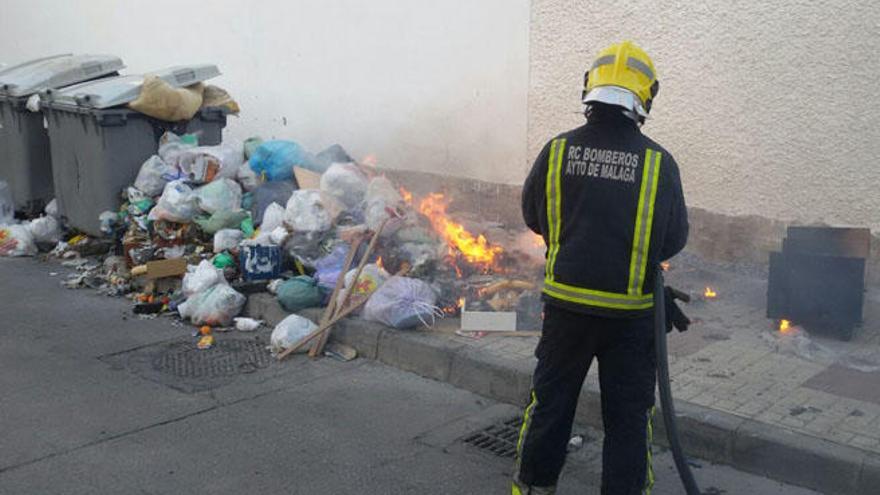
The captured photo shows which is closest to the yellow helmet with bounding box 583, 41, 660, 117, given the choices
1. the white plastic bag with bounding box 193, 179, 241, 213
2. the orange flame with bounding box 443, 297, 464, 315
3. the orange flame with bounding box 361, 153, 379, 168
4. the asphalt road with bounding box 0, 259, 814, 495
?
the asphalt road with bounding box 0, 259, 814, 495

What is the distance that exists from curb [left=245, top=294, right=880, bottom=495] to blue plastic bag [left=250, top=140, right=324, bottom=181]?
2.65 meters

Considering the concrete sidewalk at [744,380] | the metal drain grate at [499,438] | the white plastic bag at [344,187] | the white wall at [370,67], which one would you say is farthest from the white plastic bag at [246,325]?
the white wall at [370,67]

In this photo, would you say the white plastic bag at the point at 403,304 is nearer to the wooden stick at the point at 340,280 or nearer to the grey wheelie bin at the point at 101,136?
the wooden stick at the point at 340,280

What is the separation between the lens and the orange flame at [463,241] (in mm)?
6535

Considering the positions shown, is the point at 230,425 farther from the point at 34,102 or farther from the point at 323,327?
the point at 34,102

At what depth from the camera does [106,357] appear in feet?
18.8

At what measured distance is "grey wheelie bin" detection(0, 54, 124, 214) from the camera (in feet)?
30.1

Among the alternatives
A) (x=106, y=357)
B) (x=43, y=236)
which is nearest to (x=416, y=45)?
(x=43, y=236)

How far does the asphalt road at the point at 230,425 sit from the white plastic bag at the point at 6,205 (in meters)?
3.55

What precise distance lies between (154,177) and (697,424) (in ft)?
18.0

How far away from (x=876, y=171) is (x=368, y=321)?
3.70 meters

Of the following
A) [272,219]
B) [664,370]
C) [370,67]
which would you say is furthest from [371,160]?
[664,370]

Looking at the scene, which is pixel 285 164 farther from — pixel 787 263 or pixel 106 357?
pixel 787 263

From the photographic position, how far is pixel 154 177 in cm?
800
